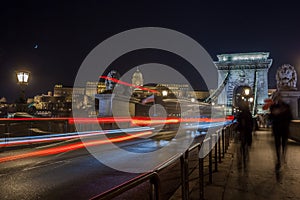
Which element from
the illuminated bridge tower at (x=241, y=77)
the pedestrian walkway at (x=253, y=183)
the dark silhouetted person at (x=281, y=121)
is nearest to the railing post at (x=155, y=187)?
the pedestrian walkway at (x=253, y=183)

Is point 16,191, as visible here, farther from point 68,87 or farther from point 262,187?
point 68,87

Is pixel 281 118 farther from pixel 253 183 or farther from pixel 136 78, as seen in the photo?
pixel 136 78

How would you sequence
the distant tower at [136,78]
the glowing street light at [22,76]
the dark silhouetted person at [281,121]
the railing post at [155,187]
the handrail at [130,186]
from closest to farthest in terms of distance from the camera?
the handrail at [130,186]
the railing post at [155,187]
the dark silhouetted person at [281,121]
the glowing street light at [22,76]
the distant tower at [136,78]

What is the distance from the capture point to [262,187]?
587 centimetres

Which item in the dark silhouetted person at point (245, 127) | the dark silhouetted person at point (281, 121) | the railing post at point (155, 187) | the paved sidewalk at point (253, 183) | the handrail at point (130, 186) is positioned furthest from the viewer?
the dark silhouetted person at point (245, 127)

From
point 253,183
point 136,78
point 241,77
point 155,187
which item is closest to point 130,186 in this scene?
point 155,187

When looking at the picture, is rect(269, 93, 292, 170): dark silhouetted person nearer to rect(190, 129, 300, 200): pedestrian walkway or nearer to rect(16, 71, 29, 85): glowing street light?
rect(190, 129, 300, 200): pedestrian walkway

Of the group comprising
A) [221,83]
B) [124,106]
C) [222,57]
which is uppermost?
[222,57]

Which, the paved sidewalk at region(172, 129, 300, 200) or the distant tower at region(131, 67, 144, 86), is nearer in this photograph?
the paved sidewalk at region(172, 129, 300, 200)

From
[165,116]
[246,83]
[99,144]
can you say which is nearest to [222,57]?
[246,83]

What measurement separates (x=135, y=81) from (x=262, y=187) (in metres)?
139

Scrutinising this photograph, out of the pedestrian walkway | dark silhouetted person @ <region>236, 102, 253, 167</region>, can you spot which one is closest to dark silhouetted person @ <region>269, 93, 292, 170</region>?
the pedestrian walkway

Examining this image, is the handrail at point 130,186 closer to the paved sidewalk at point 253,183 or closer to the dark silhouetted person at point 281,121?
the paved sidewalk at point 253,183

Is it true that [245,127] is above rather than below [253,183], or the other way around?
above
